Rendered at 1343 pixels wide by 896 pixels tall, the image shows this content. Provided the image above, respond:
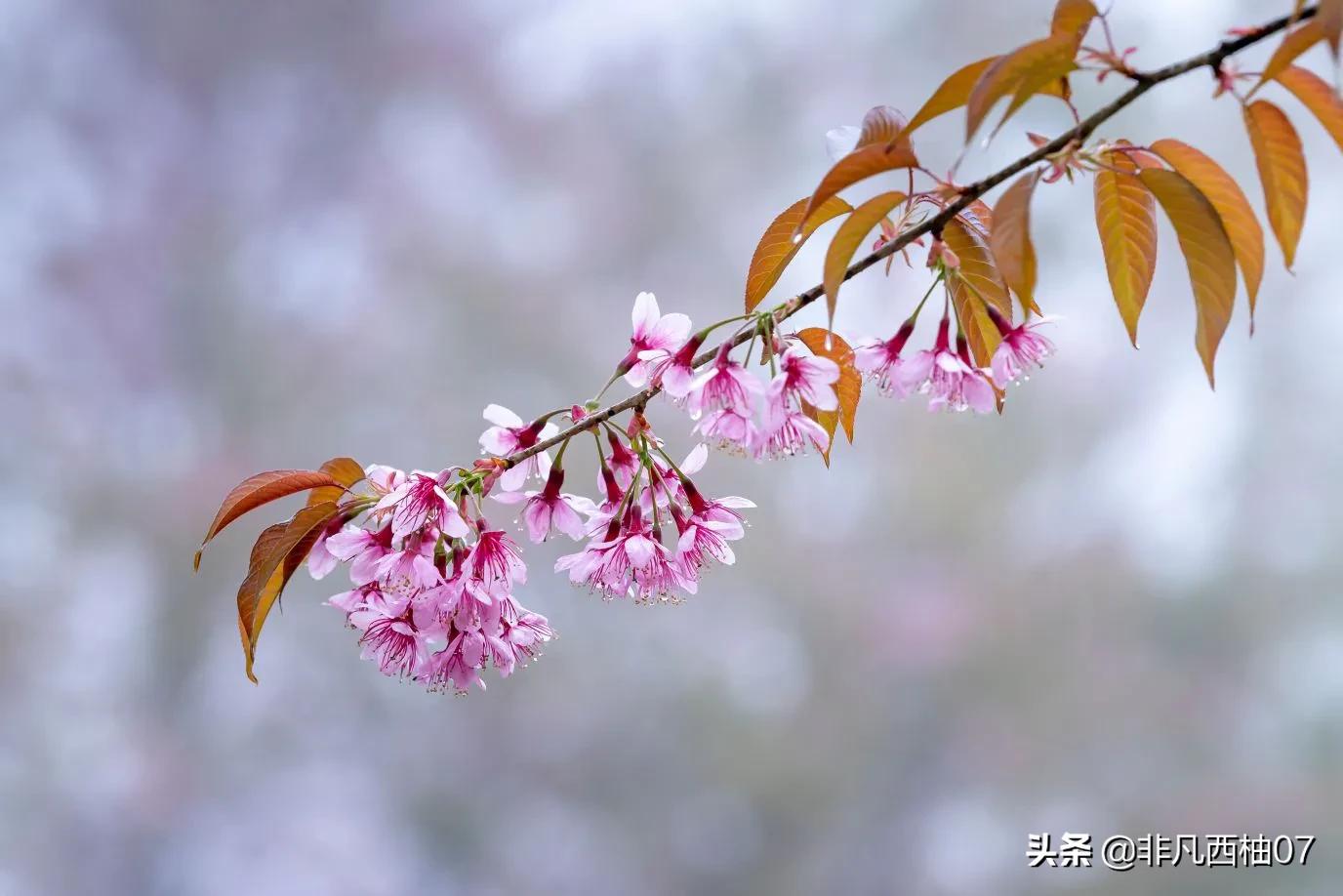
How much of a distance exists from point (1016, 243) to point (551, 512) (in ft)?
1.46

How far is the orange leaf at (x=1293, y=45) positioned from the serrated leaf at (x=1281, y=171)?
0.14ft

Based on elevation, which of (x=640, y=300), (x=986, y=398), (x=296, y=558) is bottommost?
(x=296, y=558)

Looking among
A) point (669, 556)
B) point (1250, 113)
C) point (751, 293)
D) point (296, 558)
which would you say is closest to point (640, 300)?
point (751, 293)

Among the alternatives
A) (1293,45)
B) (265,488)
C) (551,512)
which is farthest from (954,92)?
(265,488)

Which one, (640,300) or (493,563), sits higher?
(640,300)

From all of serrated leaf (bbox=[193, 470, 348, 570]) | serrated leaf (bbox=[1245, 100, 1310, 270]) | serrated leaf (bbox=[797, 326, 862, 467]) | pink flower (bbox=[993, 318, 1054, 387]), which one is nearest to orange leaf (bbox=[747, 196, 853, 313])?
serrated leaf (bbox=[797, 326, 862, 467])

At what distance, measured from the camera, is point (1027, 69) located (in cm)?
54

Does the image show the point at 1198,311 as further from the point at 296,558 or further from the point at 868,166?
the point at 296,558

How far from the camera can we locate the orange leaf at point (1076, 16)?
0.56 m

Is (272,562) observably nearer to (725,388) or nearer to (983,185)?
(725,388)

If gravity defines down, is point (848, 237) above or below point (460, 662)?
above

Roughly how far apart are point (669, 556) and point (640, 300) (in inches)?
8.3

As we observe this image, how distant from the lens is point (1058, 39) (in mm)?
538

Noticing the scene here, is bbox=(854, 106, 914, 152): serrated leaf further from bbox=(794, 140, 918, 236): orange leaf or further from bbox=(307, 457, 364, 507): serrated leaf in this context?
bbox=(307, 457, 364, 507): serrated leaf
